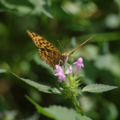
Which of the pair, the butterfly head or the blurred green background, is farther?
the blurred green background

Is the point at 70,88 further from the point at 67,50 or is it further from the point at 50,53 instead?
the point at 67,50

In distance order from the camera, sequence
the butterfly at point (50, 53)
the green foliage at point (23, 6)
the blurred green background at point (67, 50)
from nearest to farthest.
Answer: the butterfly at point (50, 53) < the green foliage at point (23, 6) < the blurred green background at point (67, 50)

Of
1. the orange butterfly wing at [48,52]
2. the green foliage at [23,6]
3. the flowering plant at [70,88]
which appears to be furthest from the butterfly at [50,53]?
the green foliage at [23,6]

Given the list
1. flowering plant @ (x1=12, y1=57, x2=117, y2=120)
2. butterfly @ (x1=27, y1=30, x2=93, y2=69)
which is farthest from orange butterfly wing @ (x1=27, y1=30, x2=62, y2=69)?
flowering plant @ (x1=12, y1=57, x2=117, y2=120)

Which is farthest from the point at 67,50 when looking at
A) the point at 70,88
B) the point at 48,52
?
the point at 70,88

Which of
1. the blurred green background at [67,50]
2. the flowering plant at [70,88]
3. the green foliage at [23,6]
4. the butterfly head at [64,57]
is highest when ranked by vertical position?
the green foliage at [23,6]

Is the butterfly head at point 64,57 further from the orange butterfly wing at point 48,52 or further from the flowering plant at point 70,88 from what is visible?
the flowering plant at point 70,88

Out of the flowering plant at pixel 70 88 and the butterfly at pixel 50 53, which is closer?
the flowering plant at pixel 70 88

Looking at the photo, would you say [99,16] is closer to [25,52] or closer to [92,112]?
[25,52]

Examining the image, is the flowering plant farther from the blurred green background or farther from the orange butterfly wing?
the blurred green background
